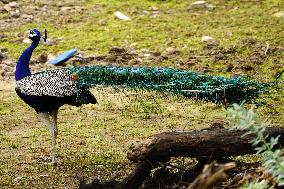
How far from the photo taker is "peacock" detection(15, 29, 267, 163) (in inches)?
222

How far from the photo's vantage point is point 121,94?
28.8ft

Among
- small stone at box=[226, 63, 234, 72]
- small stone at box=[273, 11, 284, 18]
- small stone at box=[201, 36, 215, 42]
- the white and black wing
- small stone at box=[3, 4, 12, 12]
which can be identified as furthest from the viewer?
small stone at box=[3, 4, 12, 12]

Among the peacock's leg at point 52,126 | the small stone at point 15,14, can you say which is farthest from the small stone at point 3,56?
the peacock's leg at point 52,126

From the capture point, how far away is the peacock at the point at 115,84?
18.5ft

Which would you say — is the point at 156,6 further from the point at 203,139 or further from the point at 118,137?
the point at 203,139

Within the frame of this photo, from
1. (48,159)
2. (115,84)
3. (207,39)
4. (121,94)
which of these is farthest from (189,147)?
(207,39)

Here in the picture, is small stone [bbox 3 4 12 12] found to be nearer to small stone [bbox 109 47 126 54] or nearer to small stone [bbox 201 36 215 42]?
→ small stone [bbox 109 47 126 54]

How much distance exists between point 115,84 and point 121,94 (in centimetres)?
268

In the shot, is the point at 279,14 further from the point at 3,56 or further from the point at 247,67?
the point at 3,56

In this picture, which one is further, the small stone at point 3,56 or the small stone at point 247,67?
the small stone at point 3,56

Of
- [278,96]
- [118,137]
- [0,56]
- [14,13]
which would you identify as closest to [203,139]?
[118,137]

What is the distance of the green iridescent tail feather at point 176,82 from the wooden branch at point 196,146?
715 millimetres

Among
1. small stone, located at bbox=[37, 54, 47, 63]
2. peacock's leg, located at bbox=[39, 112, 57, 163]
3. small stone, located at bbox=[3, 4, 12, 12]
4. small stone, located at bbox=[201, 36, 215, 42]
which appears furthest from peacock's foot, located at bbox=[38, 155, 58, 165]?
small stone, located at bbox=[3, 4, 12, 12]

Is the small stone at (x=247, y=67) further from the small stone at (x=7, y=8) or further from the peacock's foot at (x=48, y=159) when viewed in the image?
the small stone at (x=7, y=8)
